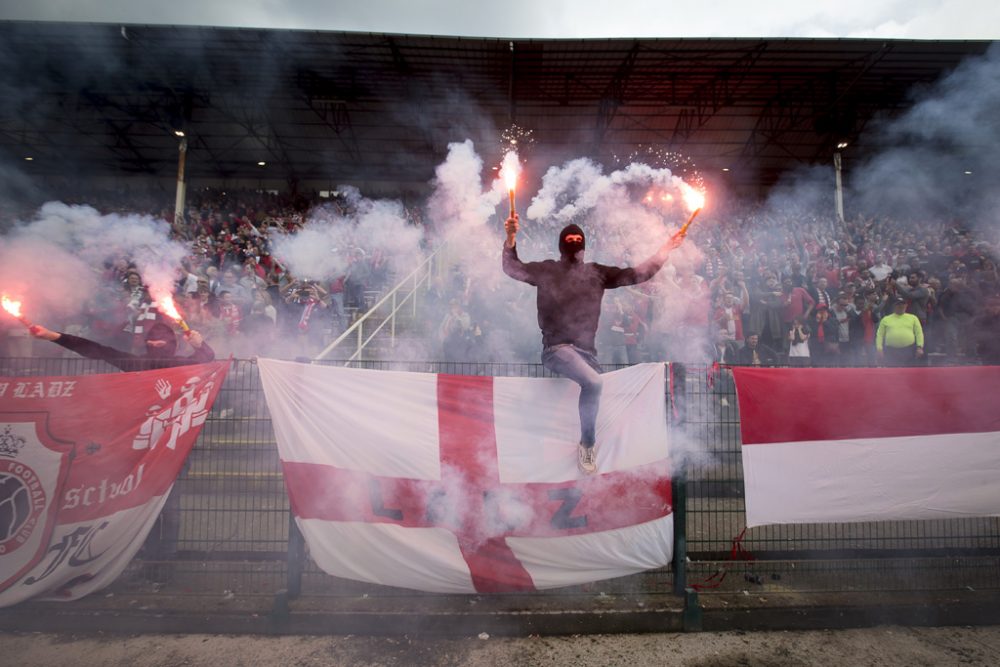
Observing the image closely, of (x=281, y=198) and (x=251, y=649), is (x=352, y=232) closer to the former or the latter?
(x=281, y=198)

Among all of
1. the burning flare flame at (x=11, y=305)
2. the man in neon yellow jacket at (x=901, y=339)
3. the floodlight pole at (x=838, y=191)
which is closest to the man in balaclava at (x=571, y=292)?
the burning flare flame at (x=11, y=305)

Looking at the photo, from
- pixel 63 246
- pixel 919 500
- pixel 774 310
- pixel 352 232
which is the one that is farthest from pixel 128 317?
pixel 774 310

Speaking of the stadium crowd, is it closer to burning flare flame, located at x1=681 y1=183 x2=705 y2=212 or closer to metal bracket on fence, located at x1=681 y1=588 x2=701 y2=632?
burning flare flame, located at x1=681 y1=183 x2=705 y2=212

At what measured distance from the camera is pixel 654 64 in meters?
13.6

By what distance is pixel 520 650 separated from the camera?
9.94 feet

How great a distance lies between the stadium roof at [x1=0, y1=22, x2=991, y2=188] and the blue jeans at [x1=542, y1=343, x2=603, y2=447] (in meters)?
12.2

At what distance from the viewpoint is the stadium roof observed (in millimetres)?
13016

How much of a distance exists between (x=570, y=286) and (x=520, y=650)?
242 centimetres

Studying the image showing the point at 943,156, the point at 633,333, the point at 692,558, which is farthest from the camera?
the point at 943,156

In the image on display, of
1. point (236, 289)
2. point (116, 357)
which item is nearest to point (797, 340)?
point (116, 357)

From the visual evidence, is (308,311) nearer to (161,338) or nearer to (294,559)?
(161,338)

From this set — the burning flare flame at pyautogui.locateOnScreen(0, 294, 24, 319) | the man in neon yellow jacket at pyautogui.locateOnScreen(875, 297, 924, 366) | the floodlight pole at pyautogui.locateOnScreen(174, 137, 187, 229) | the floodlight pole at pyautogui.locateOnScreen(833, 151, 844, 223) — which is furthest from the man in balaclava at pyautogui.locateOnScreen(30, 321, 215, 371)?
the floodlight pole at pyautogui.locateOnScreen(833, 151, 844, 223)

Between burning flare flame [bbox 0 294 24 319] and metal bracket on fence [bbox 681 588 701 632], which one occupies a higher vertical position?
burning flare flame [bbox 0 294 24 319]

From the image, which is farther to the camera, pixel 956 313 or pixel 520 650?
pixel 956 313
